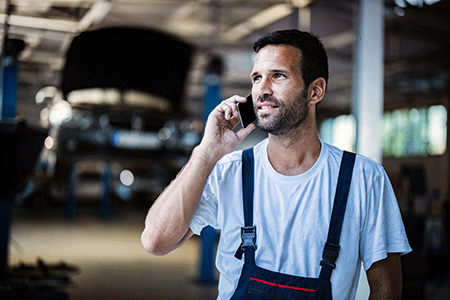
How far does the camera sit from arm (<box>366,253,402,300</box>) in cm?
126

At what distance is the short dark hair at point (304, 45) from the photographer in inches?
55.1

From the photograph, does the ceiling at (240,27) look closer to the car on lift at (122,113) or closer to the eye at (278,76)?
the car on lift at (122,113)

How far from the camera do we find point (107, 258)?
5621 mm

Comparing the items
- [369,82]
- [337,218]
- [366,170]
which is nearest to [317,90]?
[366,170]

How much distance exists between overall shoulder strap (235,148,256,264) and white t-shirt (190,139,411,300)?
0.02 metres

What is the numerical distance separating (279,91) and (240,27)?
22.2 feet

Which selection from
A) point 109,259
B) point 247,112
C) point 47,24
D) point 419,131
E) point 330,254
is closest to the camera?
point 330,254

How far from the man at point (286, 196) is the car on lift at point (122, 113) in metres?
3.81

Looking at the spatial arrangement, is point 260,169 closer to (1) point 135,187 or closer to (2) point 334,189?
(2) point 334,189

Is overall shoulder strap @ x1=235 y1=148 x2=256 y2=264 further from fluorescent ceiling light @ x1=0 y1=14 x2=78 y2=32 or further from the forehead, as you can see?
fluorescent ceiling light @ x1=0 y1=14 x2=78 y2=32

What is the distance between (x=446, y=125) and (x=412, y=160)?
626 millimetres

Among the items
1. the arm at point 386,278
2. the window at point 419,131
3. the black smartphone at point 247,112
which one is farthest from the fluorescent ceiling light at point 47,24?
the arm at point 386,278

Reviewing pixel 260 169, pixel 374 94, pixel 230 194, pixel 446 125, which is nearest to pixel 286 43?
pixel 260 169

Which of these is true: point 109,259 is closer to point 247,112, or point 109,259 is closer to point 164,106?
point 164,106
